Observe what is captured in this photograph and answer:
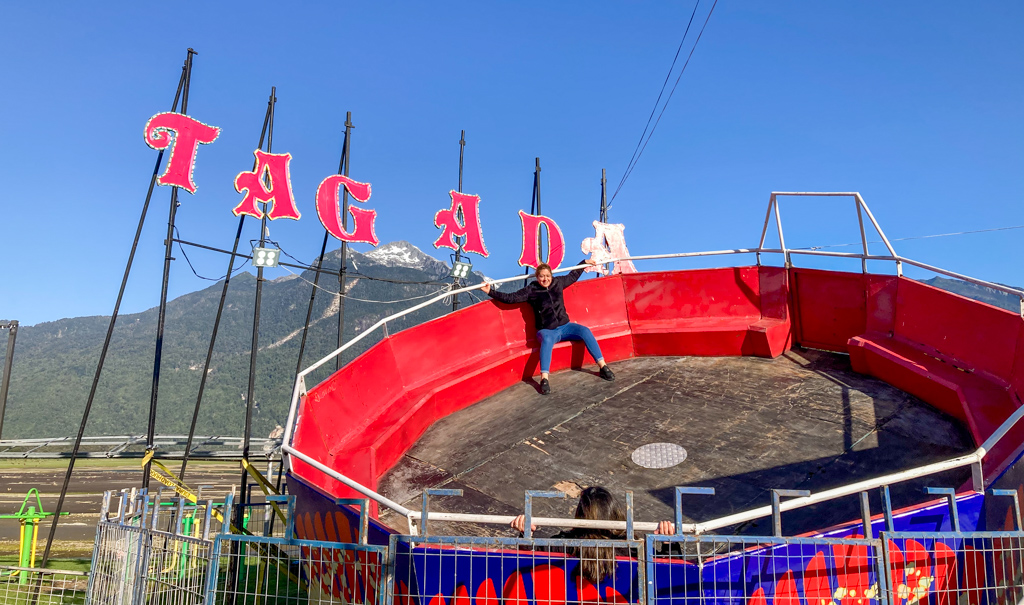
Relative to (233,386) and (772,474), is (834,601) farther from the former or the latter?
(233,386)

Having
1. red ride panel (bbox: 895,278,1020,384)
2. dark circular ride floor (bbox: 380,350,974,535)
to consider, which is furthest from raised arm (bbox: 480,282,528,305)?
red ride panel (bbox: 895,278,1020,384)

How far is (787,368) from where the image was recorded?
9211mm

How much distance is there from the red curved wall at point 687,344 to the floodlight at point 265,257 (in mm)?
6643

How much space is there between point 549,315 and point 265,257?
24.7 ft

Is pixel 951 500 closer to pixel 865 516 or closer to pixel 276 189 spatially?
pixel 865 516

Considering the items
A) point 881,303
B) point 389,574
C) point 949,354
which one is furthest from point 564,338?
point 389,574

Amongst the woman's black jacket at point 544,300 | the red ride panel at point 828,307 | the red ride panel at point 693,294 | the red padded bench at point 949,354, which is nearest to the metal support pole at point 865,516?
the red padded bench at point 949,354

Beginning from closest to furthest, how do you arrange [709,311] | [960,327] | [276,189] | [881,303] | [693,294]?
[960,327] → [881,303] → [709,311] → [693,294] → [276,189]

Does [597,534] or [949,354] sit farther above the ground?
[949,354]

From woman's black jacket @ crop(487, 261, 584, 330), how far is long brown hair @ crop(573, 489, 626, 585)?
5.43 meters

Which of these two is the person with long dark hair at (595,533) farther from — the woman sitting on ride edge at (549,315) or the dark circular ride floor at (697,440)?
the woman sitting on ride edge at (549,315)

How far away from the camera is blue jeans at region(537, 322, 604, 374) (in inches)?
369

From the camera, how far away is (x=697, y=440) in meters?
7.31

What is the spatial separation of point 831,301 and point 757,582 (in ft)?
22.0
